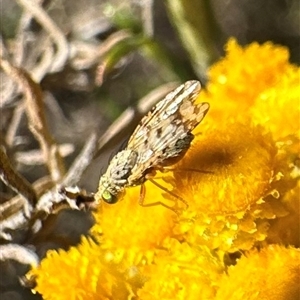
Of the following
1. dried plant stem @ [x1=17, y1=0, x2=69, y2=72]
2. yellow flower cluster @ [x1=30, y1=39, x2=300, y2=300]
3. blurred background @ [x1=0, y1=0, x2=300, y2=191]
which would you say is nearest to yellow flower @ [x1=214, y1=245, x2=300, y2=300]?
yellow flower cluster @ [x1=30, y1=39, x2=300, y2=300]

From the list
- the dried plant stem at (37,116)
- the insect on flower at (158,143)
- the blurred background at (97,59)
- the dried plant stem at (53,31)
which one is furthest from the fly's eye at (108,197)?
the dried plant stem at (53,31)

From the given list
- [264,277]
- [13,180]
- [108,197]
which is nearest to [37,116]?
[13,180]

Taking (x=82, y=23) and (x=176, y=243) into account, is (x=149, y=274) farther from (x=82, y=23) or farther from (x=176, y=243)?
(x=82, y=23)

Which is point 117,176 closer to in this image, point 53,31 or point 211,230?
point 211,230

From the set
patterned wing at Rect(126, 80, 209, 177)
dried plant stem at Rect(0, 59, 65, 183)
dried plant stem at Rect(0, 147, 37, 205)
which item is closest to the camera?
patterned wing at Rect(126, 80, 209, 177)

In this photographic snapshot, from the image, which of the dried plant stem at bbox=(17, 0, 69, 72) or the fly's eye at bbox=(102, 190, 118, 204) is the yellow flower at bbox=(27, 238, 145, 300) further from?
the dried plant stem at bbox=(17, 0, 69, 72)

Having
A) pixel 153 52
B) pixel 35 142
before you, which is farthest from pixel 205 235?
pixel 35 142
